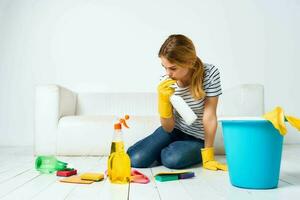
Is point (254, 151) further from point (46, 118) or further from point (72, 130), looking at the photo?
point (46, 118)

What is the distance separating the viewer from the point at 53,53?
302cm

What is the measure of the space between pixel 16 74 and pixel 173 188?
2099mm

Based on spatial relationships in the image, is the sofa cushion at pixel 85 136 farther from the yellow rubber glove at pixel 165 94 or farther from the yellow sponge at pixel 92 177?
the yellow sponge at pixel 92 177

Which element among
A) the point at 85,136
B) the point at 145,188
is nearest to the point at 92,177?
the point at 145,188

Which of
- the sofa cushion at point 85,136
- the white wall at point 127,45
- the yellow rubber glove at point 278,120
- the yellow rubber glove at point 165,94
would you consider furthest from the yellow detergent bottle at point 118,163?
the white wall at point 127,45

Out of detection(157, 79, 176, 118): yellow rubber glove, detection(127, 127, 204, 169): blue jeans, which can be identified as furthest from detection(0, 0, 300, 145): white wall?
detection(157, 79, 176, 118): yellow rubber glove

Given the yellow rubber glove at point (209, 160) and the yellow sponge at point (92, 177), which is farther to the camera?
the yellow rubber glove at point (209, 160)

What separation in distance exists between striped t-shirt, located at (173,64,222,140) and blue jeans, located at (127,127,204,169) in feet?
0.15

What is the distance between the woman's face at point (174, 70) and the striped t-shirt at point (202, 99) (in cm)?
10

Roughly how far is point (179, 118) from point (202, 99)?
0.17m

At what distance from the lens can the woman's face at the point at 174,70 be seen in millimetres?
1629

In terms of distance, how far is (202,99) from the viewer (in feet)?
5.80

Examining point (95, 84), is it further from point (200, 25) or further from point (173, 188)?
point (173, 188)

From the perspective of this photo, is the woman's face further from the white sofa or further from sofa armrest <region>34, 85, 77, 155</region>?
sofa armrest <region>34, 85, 77, 155</region>
